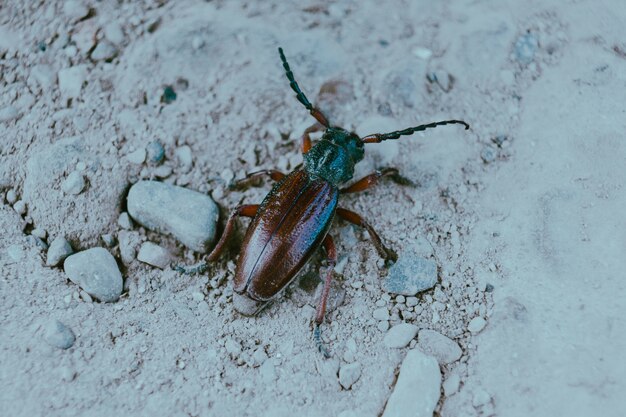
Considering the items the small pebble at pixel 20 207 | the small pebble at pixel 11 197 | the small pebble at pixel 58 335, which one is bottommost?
the small pebble at pixel 58 335

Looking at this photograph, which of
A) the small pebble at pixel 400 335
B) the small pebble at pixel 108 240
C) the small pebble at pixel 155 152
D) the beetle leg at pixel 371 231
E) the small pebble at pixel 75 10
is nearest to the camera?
the small pebble at pixel 400 335

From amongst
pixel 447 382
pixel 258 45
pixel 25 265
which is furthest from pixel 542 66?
pixel 25 265

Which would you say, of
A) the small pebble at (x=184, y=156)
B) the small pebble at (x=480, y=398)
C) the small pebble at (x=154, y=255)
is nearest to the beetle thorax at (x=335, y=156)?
the small pebble at (x=184, y=156)

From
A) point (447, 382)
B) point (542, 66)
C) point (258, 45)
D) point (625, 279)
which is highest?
point (258, 45)

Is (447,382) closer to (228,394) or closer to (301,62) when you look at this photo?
(228,394)

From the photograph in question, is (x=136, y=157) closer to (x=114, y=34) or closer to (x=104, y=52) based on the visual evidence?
(x=104, y=52)

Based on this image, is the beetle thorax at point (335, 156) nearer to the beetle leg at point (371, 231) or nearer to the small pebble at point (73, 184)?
the beetle leg at point (371, 231)
